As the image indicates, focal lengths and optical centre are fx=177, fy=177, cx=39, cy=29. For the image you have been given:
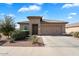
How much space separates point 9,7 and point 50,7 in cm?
378

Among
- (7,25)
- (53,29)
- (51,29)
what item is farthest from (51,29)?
(7,25)

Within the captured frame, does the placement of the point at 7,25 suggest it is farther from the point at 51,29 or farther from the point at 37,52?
the point at 51,29

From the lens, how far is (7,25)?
17.8m

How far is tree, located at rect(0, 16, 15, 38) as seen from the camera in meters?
17.4

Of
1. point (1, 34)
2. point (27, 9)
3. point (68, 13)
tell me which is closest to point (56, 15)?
point (68, 13)

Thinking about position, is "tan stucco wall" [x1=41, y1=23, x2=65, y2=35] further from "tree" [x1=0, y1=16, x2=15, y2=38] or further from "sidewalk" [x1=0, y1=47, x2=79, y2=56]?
"sidewalk" [x1=0, y1=47, x2=79, y2=56]

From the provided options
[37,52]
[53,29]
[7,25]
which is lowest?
[37,52]

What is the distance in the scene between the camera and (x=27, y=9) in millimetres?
17094

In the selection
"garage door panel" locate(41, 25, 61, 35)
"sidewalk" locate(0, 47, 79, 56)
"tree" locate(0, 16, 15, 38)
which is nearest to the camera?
"sidewalk" locate(0, 47, 79, 56)

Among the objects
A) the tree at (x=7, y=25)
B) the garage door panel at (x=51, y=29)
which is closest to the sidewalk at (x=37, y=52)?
the tree at (x=7, y=25)

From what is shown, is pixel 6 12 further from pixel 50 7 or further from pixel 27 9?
pixel 50 7

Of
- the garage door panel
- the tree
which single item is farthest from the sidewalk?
the garage door panel

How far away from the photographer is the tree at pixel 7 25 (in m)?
17.4

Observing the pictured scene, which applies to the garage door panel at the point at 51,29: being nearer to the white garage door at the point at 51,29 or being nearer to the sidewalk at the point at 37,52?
the white garage door at the point at 51,29
